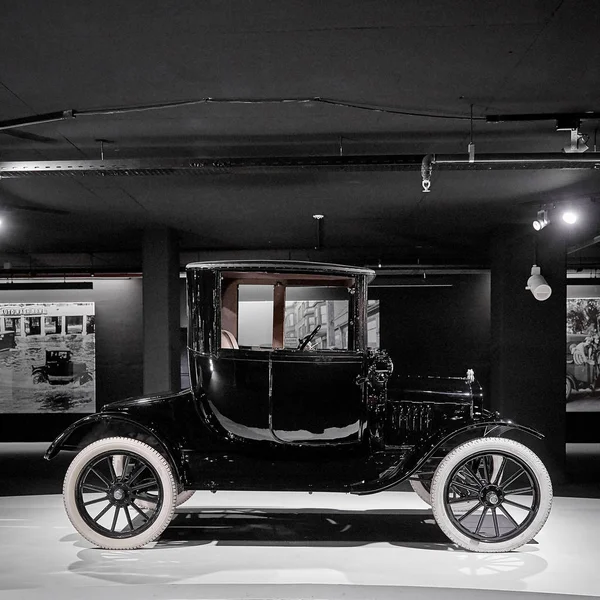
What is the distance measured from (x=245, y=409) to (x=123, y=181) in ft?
8.13

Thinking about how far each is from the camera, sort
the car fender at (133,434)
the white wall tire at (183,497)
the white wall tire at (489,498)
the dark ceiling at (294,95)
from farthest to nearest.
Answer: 1. the white wall tire at (183,497)
2. the car fender at (133,434)
3. the white wall tire at (489,498)
4. the dark ceiling at (294,95)

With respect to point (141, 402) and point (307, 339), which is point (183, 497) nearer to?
point (141, 402)

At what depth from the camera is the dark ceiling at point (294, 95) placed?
2650 mm

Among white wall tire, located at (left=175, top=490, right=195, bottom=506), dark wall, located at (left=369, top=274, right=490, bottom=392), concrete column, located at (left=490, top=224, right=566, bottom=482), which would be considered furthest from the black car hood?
dark wall, located at (left=369, top=274, right=490, bottom=392)

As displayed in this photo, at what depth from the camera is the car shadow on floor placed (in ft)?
11.1

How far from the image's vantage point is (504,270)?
6.71 m

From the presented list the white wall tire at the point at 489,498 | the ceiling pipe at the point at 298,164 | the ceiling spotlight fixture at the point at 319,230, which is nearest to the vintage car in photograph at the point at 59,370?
the ceiling spotlight fixture at the point at 319,230

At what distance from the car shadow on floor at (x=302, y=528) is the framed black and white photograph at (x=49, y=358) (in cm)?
582

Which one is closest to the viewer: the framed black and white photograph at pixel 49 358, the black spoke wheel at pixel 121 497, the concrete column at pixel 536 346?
the black spoke wheel at pixel 121 497

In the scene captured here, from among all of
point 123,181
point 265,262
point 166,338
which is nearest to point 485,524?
point 265,262

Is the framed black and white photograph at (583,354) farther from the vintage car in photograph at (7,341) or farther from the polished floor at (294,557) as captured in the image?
the vintage car in photograph at (7,341)

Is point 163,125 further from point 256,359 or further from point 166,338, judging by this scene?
point 166,338

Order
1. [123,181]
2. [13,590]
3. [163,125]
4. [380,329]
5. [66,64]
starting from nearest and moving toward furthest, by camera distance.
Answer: [13,590] < [66,64] < [163,125] < [123,181] < [380,329]

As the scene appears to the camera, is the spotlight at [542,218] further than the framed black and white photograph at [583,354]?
No
